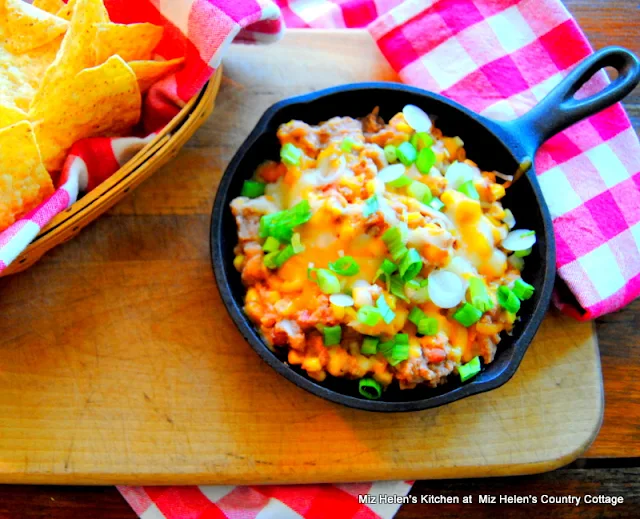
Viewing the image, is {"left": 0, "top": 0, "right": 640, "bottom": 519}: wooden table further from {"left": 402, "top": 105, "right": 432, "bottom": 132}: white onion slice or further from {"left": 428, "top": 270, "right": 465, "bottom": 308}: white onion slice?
{"left": 402, "top": 105, "right": 432, "bottom": 132}: white onion slice

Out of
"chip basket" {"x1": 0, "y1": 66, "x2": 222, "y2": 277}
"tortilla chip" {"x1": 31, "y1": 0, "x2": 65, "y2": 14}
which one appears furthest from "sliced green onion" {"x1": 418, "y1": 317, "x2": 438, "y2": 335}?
"tortilla chip" {"x1": 31, "y1": 0, "x2": 65, "y2": 14}

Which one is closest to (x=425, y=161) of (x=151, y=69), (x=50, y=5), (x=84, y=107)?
(x=151, y=69)

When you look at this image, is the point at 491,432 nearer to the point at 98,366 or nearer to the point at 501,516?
the point at 501,516

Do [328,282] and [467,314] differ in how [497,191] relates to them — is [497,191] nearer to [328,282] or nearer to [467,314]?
[467,314]

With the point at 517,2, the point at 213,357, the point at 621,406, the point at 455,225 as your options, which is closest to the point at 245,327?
the point at 213,357

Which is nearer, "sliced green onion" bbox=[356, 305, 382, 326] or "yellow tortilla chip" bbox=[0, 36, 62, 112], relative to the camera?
"sliced green onion" bbox=[356, 305, 382, 326]

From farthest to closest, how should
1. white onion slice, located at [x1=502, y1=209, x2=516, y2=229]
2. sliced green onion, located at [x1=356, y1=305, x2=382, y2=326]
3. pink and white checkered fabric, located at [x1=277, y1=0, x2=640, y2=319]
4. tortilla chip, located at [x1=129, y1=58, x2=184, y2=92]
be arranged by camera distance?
pink and white checkered fabric, located at [x1=277, y1=0, x2=640, y2=319]
white onion slice, located at [x1=502, y1=209, x2=516, y2=229]
tortilla chip, located at [x1=129, y1=58, x2=184, y2=92]
sliced green onion, located at [x1=356, y1=305, x2=382, y2=326]

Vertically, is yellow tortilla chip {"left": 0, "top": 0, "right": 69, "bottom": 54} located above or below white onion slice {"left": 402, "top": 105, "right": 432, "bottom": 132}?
above
